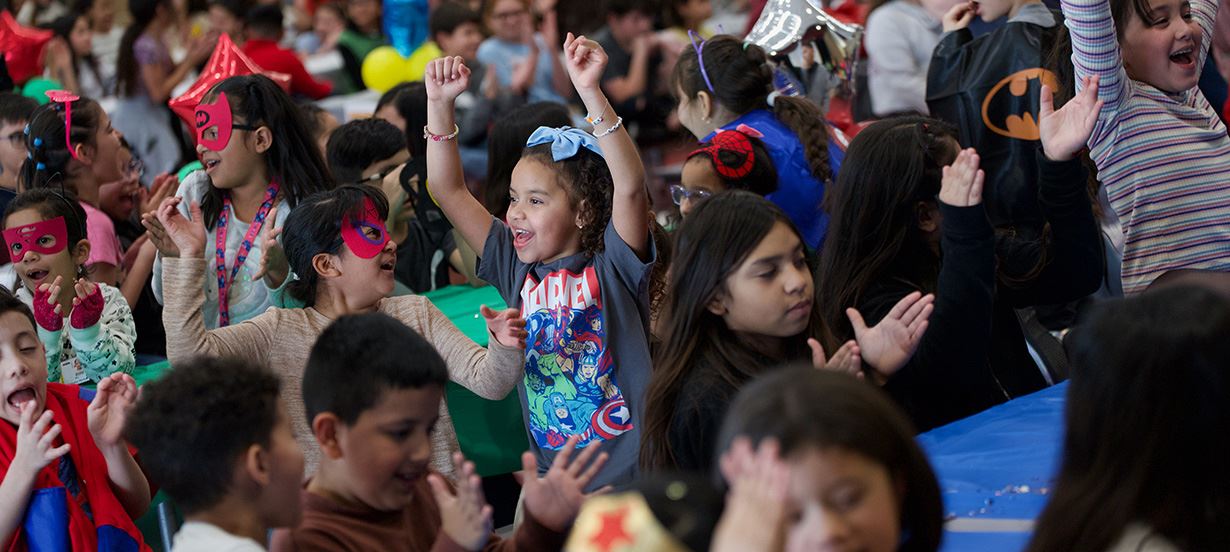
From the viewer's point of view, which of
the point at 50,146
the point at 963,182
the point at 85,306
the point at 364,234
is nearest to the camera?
the point at 963,182

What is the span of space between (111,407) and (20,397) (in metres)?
0.19

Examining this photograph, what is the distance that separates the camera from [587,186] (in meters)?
2.99

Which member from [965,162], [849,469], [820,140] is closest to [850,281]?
[965,162]

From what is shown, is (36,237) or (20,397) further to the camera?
(36,237)

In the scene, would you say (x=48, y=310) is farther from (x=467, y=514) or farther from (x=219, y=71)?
(x=467, y=514)

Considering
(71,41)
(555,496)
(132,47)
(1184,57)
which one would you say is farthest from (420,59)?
(555,496)

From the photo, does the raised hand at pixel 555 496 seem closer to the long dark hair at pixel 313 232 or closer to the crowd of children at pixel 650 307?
the crowd of children at pixel 650 307

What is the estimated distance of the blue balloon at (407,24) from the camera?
8.27 m

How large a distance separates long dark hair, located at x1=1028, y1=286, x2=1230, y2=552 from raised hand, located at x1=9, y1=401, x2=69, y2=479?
175 cm

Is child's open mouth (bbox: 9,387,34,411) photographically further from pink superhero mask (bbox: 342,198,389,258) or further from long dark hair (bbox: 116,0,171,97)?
long dark hair (bbox: 116,0,171,97)

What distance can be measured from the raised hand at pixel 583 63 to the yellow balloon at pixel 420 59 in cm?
497

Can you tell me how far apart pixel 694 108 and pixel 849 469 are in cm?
282

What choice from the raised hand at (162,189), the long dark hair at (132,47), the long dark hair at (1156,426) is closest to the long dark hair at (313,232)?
the raised hand at (162,189)

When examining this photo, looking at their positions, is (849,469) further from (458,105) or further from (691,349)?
(458,105)
